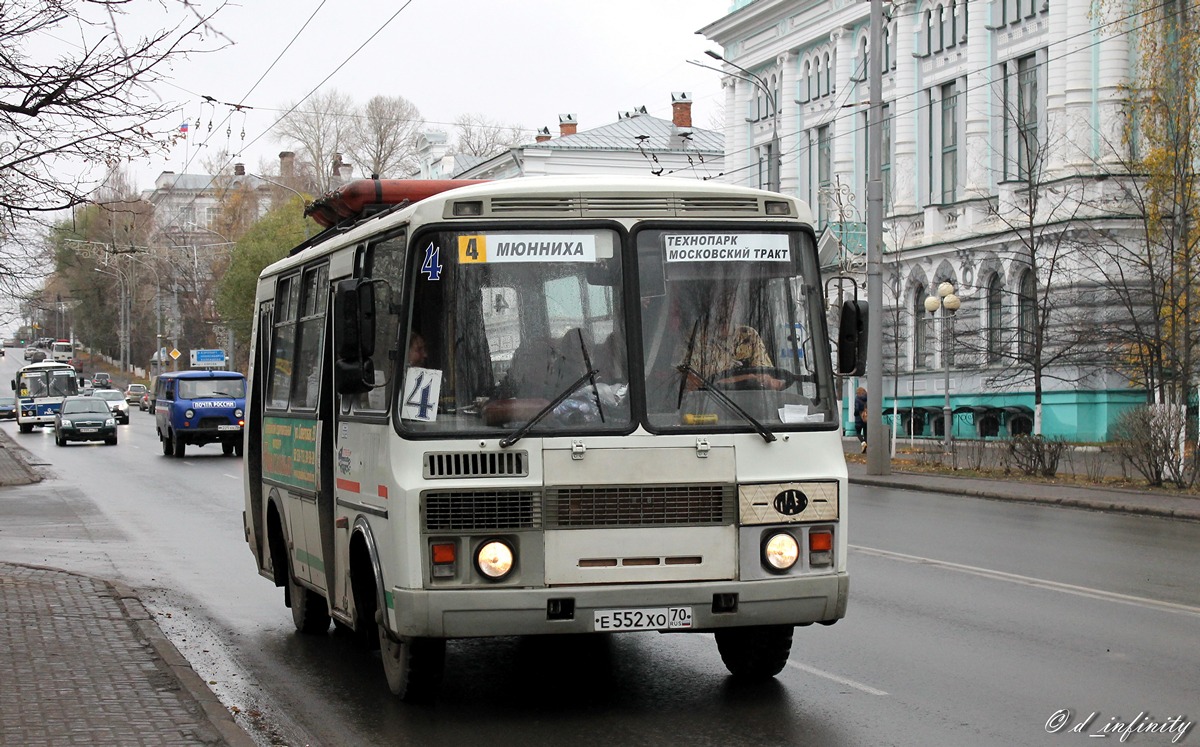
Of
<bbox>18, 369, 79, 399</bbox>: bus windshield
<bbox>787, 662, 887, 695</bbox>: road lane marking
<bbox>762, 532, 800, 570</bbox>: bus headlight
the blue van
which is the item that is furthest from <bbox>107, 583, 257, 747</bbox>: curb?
<bbox>18, 369, 79, 399</bbox>: bus windshield

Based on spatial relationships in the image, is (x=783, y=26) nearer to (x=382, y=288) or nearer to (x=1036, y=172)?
(x=1036, y=172)

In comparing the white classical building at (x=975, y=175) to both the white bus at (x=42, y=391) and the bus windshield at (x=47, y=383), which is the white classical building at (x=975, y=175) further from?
the bus windshield at (x=47, y=383)

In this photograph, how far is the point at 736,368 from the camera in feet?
25.3

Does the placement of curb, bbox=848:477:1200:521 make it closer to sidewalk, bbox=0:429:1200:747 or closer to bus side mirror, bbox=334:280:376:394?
sidewalk, bbox=0:429:1200:747

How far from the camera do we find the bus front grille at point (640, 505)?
24.2ft

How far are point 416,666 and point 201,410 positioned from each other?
32.2 m

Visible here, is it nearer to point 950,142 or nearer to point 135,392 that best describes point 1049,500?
point 950,142

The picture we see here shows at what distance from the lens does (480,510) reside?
7.34 metres

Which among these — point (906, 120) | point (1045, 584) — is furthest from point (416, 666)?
point (906, 120)

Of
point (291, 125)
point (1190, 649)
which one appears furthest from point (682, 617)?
point (291, 125)

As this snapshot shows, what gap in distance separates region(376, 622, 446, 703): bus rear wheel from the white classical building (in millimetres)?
23096

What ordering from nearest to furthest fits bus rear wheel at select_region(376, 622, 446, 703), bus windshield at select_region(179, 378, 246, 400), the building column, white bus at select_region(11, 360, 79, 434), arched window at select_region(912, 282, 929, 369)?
1. bus rear wheel at select_region(376, 622, 446, 703)
2. bus windshield at select_region(179, 378, 246, 400)
3. arched window at select_region(912, 282, 929, 369)
4. the building column
5. white bus at select_region(11, 360, 79, 434)

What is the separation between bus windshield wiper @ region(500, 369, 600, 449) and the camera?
7.36 meters

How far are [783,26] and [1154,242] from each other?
27.7 m
